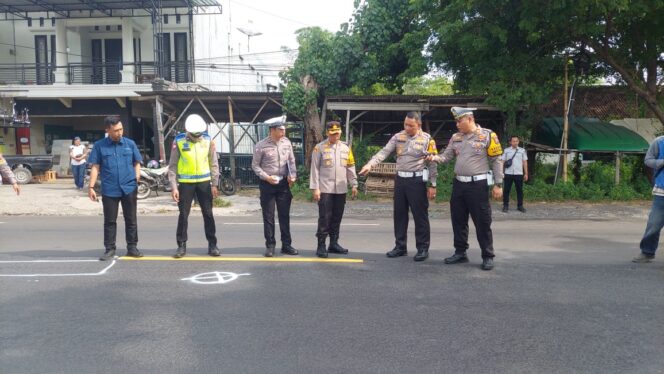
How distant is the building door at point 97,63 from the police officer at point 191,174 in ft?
60.0

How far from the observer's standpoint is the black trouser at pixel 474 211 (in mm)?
6469

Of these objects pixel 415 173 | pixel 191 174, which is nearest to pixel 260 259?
pixel 191 174

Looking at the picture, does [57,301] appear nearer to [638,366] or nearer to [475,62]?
[638,366]

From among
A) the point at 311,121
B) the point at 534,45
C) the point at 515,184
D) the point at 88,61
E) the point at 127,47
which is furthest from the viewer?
the point at 88,61

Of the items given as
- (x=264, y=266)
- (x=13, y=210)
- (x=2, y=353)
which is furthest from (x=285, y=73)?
(x=2, y=353)

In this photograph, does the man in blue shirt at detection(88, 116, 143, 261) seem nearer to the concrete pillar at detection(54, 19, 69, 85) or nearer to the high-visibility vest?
the high-visibility vest

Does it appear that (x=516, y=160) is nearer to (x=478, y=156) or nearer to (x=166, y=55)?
(x=478, y=156)

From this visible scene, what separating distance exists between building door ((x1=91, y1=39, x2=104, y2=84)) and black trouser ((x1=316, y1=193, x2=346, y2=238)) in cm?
1932

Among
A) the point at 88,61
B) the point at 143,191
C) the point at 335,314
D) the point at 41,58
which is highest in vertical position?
the point at 41,58

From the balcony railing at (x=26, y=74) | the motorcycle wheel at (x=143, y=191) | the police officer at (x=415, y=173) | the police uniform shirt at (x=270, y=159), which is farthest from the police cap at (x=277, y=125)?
the balcony railing at (x=26, y=74)

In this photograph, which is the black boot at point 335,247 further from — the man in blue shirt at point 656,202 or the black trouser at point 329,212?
the man in blue shirt at point 656,202

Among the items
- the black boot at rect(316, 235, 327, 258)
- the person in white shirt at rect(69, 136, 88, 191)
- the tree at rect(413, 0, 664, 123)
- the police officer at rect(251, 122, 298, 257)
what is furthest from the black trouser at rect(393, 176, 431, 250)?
the person in white shirt at rect(69, 136, 88, 191)

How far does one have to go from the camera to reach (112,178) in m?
7.05

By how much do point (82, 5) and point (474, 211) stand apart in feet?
73.0
